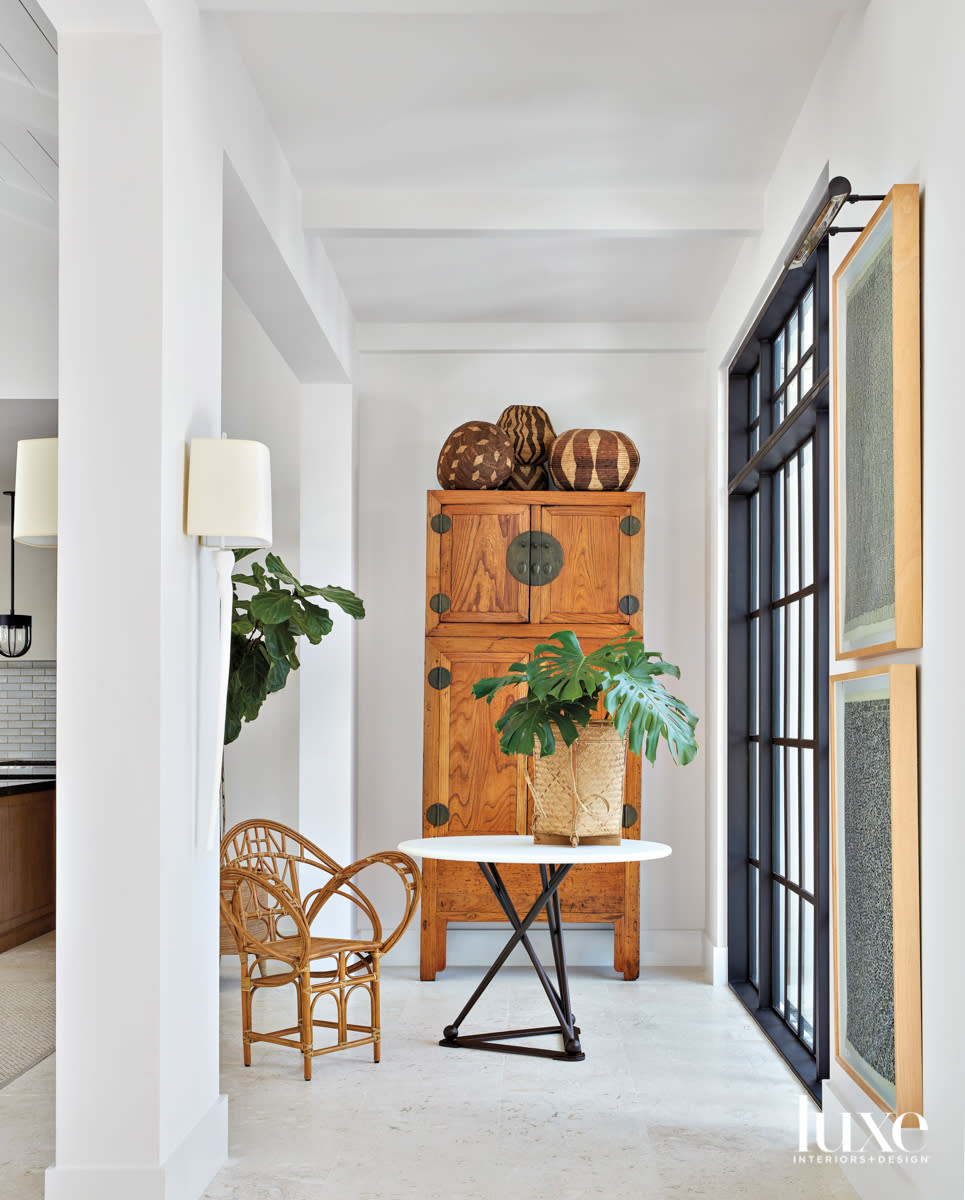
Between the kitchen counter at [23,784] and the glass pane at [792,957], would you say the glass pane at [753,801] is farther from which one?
the kitchen counter at [23,784]

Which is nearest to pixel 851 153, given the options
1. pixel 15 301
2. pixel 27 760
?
pixel 15 301

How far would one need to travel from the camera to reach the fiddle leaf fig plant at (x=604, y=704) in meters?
3.50

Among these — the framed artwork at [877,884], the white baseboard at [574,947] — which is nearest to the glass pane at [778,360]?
the framed artwork at [877,884]

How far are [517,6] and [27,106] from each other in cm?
200

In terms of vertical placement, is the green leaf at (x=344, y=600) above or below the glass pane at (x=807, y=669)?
above

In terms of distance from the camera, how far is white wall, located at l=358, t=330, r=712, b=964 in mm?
5371

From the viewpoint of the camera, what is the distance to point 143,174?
2469 mm

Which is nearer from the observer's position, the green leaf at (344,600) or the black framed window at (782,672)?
the black framed window at (782,672)

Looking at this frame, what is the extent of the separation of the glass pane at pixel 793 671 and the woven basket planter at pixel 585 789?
637mm

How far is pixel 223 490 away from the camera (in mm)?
2609

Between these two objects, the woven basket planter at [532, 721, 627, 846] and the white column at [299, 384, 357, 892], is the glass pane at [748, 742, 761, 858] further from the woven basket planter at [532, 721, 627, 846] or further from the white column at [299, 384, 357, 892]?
the white column at [299, 384, 357, 892]

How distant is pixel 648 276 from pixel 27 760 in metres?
4.26

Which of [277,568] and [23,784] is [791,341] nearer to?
[277,568]

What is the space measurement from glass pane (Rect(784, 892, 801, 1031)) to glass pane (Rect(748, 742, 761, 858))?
0.52 meters
